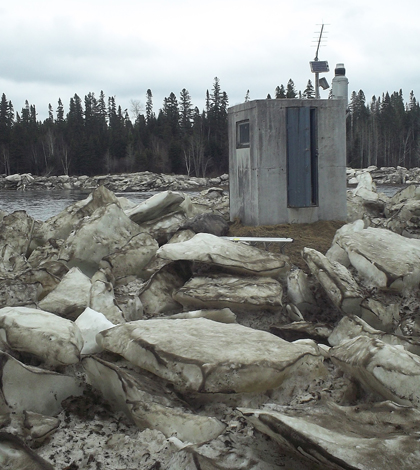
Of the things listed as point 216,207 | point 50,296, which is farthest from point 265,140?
point 50,296

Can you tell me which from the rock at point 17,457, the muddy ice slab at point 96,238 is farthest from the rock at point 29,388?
the muddy ice slab at point 96,238

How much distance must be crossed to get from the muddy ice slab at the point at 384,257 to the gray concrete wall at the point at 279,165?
1970mm

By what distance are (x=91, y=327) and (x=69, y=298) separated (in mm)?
1028

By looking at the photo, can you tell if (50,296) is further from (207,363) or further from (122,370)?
(207,363)

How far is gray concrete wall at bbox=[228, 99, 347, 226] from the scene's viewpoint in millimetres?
8039

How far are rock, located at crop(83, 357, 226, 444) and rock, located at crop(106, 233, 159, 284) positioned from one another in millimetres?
2421

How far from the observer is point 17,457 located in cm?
287

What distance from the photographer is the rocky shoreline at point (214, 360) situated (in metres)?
3.02

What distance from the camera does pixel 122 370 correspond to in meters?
3.70

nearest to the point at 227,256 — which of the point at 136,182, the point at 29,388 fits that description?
the point at 29,388

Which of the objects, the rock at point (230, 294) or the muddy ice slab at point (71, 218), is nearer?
the rock at point (230, 294)

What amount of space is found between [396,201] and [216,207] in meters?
2.97

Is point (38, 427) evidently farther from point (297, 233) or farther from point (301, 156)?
point (301, 156)

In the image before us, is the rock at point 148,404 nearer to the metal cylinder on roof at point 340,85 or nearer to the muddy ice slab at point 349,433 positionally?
the muddy ice slab at point 349,433
